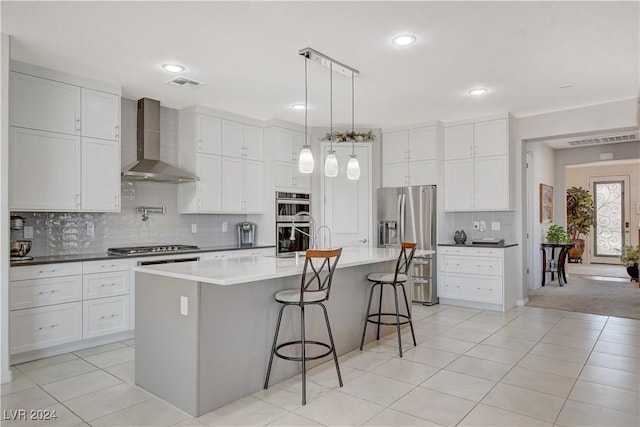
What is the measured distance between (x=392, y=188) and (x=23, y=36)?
4693 mm

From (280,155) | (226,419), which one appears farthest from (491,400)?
(280,155)

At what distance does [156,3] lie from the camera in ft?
8.86

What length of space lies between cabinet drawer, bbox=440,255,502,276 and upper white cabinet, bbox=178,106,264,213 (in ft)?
8.95

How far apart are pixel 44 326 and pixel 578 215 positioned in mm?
10809

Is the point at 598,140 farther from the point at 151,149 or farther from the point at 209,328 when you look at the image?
the point at 209,328

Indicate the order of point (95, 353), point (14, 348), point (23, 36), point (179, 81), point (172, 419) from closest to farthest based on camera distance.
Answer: point (172, 419) → point (23, 36) → point (14, 348) → point (95, 353) → point (179, 81)

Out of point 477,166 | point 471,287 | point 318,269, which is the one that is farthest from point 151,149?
point 471,287

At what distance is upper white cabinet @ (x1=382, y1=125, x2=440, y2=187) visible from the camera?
599 centimetres

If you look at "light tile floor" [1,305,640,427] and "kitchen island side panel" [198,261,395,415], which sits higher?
"kitchen island side panel" [198,261,395,415]

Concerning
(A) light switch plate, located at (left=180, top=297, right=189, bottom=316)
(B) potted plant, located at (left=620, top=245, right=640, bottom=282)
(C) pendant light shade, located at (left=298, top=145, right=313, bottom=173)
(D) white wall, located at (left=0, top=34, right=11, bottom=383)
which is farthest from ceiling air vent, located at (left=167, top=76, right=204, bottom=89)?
(B) potted plant, located at (left=620, top=245, right=640, bottom=282)

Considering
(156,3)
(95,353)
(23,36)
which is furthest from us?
(95,353)

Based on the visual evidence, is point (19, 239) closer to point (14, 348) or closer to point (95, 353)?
point (14, 348)

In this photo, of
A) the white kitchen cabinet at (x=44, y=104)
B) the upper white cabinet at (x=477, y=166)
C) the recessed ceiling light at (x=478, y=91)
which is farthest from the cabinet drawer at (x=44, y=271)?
the upper white cabinet at (x=477, y=166)

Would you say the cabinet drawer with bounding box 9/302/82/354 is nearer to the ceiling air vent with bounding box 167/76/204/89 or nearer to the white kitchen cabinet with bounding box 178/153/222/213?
the white kitchen cabinet with bounding box 178/153/222/213
